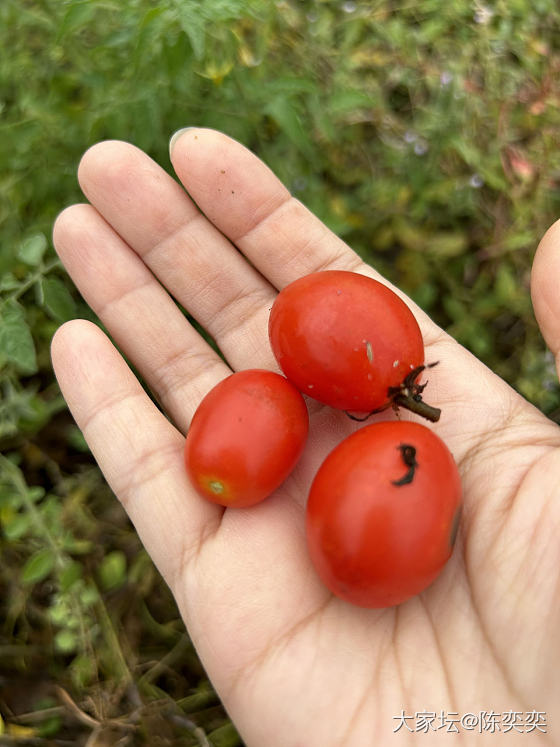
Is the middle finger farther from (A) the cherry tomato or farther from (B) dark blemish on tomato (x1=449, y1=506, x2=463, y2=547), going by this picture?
(B) dark blemish on tomato (x1=449, y1=506, x2=463, y2=547)

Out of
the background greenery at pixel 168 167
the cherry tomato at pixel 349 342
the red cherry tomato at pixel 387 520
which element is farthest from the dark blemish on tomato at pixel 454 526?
the background greenery at pixel 168 167

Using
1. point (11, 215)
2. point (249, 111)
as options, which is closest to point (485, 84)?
point (249, 111)

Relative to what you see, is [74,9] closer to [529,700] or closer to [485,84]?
[485,84]

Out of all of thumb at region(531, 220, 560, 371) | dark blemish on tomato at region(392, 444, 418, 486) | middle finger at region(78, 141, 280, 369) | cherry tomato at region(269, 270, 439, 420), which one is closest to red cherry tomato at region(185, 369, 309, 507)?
cherry tomato at region(269, 270, 439, 420)

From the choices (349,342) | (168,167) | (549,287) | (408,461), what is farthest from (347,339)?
(168,167)

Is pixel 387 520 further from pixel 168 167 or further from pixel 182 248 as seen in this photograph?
pixel 168 167

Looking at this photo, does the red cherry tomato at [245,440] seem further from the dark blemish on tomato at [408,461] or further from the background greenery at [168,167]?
the background greenery at [168,167]
